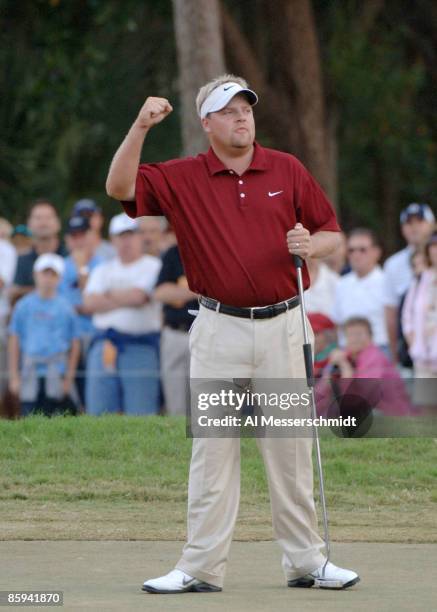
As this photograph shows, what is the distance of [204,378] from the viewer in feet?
23.0

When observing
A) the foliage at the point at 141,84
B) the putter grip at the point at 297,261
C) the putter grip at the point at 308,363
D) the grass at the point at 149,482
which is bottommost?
the grass at the point at 149,482

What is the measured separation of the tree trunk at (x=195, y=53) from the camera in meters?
19.0

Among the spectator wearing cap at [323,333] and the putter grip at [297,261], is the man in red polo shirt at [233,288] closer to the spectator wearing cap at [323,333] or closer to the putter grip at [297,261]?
the putter grip at [297,261]

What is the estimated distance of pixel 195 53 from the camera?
19.1m

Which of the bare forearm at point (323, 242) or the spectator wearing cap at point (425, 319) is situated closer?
the bare forearm at point (323, 242)

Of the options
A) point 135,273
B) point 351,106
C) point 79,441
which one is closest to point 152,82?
point 351,106

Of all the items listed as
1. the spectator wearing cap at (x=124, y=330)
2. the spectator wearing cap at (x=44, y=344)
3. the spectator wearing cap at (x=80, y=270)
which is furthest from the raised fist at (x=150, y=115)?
the spectator wearing cap at (x=80, y=270)

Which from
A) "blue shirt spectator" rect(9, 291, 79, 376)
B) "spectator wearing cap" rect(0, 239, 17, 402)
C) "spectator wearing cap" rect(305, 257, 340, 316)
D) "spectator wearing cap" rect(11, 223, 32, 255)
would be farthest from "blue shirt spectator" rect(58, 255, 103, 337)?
"spectator wearing cap" rect(305, 257, 340, 316)

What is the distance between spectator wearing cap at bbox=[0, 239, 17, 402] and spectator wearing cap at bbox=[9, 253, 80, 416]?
22.9 inches

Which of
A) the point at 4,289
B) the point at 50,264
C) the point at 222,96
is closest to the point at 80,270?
the point at 4,289

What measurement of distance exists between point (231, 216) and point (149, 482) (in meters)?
3.37

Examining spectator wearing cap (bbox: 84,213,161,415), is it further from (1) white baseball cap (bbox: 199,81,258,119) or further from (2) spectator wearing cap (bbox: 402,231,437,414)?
(1) white baseball cap (bbox: 199,81,258,119)

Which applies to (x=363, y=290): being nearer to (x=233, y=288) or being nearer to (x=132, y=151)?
(x=233, y=288)

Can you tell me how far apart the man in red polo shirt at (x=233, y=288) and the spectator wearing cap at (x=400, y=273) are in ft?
22.4
